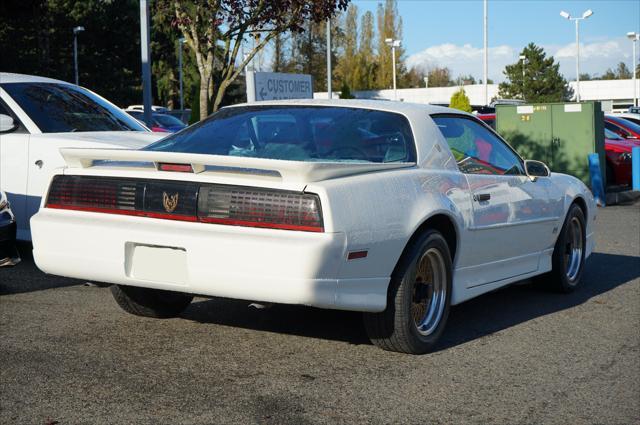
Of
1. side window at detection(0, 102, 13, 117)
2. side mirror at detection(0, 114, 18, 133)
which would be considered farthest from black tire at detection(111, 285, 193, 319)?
side window at detection(0, 102, 13, 117)

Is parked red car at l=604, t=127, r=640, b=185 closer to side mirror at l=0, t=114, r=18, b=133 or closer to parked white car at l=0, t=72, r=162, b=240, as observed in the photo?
parked white car at l=0, t=72, r=162, b=240

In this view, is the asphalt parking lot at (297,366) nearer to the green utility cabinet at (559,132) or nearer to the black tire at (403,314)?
the black tire at (403,314)

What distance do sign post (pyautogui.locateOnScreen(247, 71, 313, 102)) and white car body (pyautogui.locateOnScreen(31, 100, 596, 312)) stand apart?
10432 millimetres

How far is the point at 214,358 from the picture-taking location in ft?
15.8

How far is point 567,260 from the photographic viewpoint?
23.9 ft

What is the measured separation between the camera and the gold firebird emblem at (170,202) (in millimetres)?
4648

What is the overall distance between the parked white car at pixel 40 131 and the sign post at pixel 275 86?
22.7ft

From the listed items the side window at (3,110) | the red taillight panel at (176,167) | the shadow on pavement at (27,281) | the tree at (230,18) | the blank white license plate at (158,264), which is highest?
the tree at (230,18)

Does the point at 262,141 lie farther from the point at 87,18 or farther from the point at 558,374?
the point at 87,18

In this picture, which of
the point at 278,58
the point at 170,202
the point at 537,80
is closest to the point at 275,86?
the point at 170,202

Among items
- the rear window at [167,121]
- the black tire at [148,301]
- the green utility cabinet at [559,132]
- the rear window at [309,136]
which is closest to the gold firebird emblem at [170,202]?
the rear window at [309,136]

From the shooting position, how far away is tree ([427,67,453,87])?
4838 inches

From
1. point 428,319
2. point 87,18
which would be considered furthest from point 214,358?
point 87,18

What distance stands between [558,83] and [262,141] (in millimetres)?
75642
